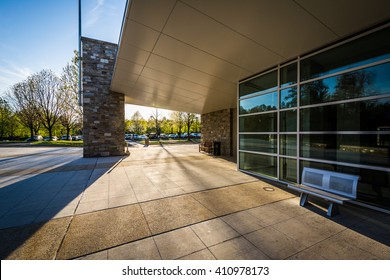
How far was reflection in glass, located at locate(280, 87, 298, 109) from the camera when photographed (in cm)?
553

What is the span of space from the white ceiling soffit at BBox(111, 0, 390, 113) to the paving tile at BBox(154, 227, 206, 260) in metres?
4.54

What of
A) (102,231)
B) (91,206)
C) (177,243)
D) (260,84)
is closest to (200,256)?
(177,243)

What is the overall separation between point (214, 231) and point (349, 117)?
4503 mm

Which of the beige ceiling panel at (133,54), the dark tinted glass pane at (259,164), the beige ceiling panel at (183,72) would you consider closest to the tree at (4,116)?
the beige ceiling panel at (133,54)

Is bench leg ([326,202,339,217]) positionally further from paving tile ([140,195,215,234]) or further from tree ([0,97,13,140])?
tree ([0,97,13,140])

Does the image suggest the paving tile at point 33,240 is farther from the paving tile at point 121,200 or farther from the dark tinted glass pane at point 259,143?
the dark tinted glass pane at point 259,143

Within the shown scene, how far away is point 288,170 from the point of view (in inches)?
227

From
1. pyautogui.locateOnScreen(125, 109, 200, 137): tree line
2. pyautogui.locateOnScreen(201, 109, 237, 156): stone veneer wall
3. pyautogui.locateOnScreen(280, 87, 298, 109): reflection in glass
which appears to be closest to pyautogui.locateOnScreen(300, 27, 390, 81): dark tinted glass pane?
pyautogui.locateOnScreen(280, 87, 298, 109): reflection in glass

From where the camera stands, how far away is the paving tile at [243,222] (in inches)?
120

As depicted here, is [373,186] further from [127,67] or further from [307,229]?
[127,67]

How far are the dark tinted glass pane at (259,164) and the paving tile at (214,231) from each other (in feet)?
12.8
